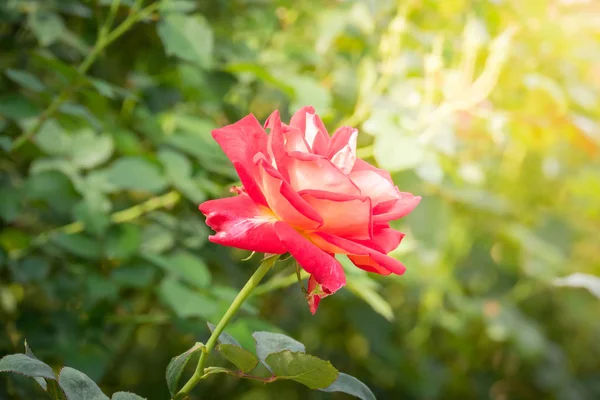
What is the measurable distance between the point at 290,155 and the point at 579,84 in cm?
118

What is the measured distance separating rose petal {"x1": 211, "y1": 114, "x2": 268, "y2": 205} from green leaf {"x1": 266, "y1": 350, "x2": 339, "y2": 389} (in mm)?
96

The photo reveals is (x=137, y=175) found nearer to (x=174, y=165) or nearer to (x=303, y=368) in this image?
(x=174, y=165)

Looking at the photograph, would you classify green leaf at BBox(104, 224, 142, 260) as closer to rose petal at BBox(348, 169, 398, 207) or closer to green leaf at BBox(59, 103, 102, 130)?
green leaf at BBox(59, 103, 102, 130)

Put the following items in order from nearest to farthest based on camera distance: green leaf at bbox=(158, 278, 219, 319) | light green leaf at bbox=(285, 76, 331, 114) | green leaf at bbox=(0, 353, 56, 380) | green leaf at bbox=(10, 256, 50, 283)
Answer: green leaf at bbox=(0, 353, 56, 380) → green leaf at bbox=(158, 278, 219, 319) → green leaf at bbox=(10, 256, 50, 283) → light green leaf at bbox=(285, 76, 331, 114)

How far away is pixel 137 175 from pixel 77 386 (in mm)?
477

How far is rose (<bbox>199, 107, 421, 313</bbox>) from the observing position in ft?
1.24

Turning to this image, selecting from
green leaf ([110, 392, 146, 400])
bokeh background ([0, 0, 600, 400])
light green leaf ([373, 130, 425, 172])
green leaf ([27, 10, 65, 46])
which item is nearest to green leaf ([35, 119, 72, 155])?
bokeh background ([0, 0, 600, 400])

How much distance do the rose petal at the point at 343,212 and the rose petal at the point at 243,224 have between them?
0.03m

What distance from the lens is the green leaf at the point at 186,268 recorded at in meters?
0.80

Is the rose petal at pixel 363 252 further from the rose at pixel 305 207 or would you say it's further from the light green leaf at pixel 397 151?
the light green leaf at pixel 397 151

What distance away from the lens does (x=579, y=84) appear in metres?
1.38

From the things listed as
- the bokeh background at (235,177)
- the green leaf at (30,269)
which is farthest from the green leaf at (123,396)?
the green leaf at (30,269)

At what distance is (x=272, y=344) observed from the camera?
0.44 metres

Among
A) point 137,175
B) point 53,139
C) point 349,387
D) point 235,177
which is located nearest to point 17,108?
point 53,139
